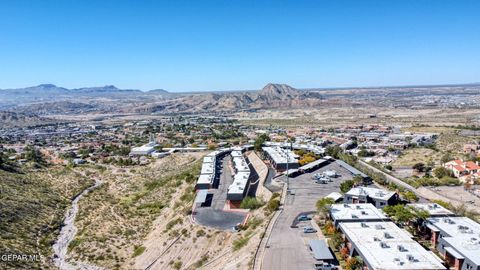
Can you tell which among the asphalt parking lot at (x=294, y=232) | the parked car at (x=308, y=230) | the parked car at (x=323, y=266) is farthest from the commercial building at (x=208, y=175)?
the parked car at (x=323, y=266)

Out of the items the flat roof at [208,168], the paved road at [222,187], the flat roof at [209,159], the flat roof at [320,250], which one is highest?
the flat roof at [320,250]

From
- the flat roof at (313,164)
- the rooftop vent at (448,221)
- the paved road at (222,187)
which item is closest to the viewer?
the rooftop vent at (448,221)

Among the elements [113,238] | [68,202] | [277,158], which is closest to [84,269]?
[113,238]

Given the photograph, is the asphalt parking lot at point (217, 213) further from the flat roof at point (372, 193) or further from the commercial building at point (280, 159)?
the flat roof at point (372, 193)

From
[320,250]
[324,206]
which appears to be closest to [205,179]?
[324,206]

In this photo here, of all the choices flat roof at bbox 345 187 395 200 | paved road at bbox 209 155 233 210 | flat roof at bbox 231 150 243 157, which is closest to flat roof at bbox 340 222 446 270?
flat roof at bbox 345 187 395 200

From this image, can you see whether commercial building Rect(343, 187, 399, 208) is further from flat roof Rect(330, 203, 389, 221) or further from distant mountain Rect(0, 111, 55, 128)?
distant mountain Rect(0, 111, 55, 128)

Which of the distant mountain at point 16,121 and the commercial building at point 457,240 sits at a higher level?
the commercial building at point 457,240
